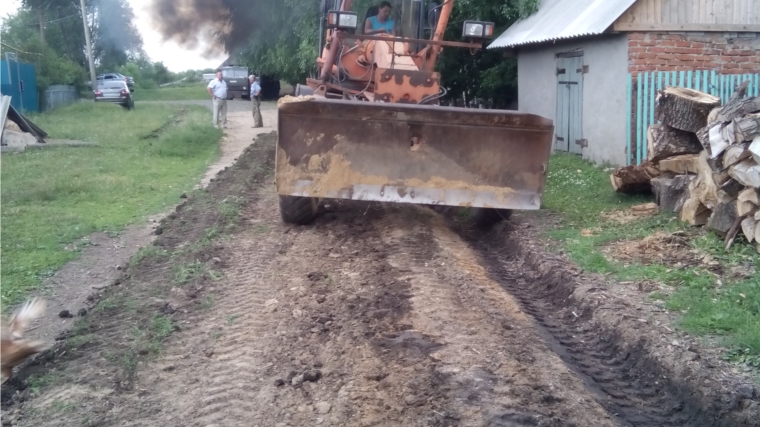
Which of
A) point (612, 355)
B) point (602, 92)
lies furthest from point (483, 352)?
point (602, 92)

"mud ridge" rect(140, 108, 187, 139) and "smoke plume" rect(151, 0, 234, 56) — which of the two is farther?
"mud ridge" rect(140, 108, 187, 139)

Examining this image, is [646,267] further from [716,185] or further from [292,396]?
[292,396]

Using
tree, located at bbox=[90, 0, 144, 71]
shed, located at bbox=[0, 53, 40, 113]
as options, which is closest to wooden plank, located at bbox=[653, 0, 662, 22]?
tree, located at bbox=[90, 0, 144, 71]

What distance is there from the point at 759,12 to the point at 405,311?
30.2ft

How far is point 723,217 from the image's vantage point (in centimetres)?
742

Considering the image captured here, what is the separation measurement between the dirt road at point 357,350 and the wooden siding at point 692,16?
556 centimetres

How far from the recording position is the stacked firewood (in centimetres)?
712

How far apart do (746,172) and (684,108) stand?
85.5 inches

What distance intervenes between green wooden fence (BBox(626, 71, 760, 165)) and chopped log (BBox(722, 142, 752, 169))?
4.50m

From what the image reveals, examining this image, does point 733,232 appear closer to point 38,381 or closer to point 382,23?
point 382,23

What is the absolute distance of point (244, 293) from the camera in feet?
21.2

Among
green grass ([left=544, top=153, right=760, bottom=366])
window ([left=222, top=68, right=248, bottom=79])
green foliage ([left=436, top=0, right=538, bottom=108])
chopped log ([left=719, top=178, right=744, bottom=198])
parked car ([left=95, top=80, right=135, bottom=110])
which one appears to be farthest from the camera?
window ([left=222, top=68, right=248, bottom=79])

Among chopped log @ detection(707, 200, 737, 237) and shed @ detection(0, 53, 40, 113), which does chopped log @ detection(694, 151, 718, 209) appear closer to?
chopped log @ detection(707, 200, 737, 237)

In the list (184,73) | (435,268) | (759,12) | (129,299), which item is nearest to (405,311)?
(435,268)
